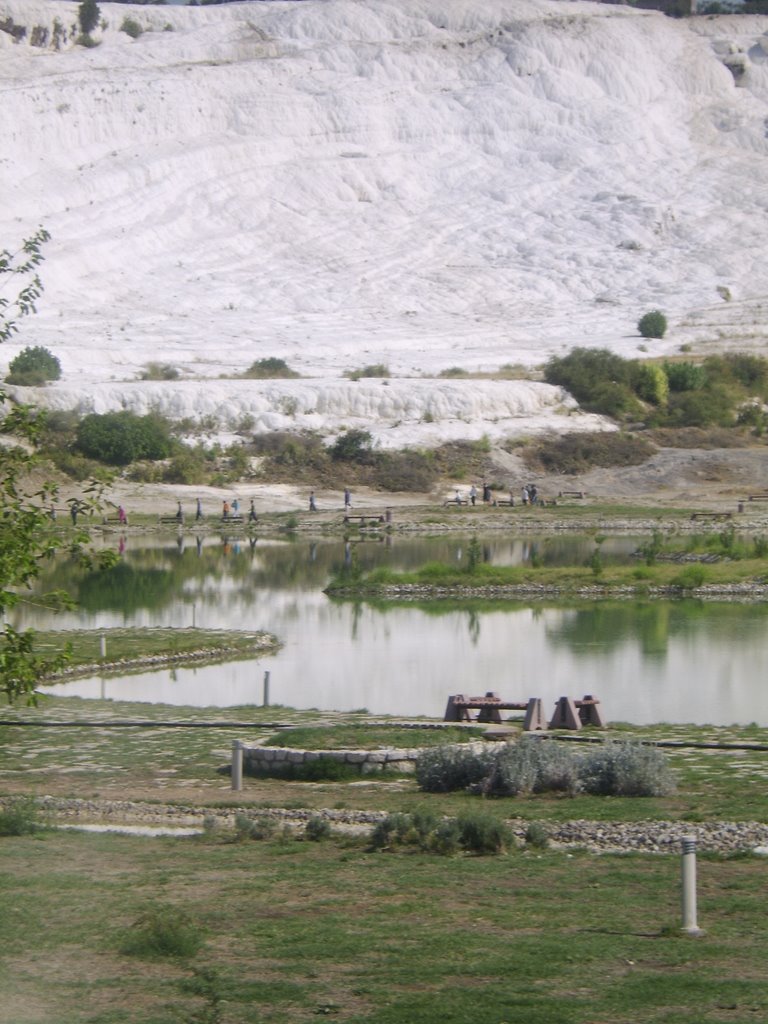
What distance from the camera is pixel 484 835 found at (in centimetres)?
1245

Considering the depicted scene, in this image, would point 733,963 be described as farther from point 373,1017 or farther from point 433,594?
point 433,594

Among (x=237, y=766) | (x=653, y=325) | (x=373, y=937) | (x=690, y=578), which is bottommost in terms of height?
(x=373, y=937)

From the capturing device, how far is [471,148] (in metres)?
109

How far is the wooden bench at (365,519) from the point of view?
53188 millimetres

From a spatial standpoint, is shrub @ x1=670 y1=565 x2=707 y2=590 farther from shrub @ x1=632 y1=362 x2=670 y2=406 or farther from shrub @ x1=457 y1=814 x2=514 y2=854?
shrub @ x1=632 y1=362 x2=670 y2=406

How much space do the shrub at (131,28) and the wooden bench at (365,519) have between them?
3168 inches

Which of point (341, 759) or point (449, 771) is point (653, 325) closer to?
point (341, 759)

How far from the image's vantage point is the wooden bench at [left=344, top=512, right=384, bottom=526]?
2094 inches

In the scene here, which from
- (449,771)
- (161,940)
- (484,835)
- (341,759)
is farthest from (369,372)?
(161,940)

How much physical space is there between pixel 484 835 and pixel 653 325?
73486 millimetres

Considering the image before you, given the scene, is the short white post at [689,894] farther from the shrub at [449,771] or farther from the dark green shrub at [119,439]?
the dark green shrub at [119,439]

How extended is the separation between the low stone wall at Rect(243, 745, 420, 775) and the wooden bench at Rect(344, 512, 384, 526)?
36.7 m

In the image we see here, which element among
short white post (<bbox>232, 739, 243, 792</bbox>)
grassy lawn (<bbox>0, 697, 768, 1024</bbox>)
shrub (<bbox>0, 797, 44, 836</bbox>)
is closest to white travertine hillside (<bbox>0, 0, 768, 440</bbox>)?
short white post (<bbox>232, 739, 243, 792</bbox>)

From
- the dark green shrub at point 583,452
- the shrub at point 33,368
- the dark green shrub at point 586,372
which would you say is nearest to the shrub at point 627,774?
the dark green shrub at point 583,452
